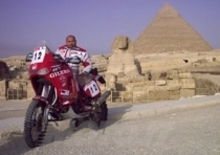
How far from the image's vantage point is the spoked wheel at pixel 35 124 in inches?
174

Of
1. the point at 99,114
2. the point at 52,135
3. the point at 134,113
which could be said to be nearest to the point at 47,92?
the point at 52,135

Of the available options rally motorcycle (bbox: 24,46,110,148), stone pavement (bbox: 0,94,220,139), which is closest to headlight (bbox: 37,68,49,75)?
rally motorcycle (bbox: 24,46,110,148)

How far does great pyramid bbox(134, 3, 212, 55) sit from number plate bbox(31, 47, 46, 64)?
76.2m

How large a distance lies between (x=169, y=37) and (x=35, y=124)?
85880 millimetres

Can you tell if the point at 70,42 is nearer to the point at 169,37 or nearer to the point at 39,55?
the point at 39,55

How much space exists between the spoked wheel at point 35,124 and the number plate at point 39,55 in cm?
51

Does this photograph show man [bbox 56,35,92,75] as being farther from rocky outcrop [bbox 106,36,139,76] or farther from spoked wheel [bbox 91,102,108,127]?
rocky outcrop [bbox 106,36,139,76]

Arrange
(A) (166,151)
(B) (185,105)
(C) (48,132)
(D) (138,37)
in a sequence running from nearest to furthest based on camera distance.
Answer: (A) (166,151), (C) (48,132), (B) (185,105), (D) (138,37)

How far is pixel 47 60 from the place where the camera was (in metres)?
4.68

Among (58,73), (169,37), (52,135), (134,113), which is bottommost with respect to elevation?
(52,135)

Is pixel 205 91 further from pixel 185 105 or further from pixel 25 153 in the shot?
pixel 25 153

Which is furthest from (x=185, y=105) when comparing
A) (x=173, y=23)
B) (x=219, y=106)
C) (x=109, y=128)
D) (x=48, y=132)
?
(x=173, y=23)

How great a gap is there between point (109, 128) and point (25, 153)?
5.59 ft

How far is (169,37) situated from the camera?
8856 cm
